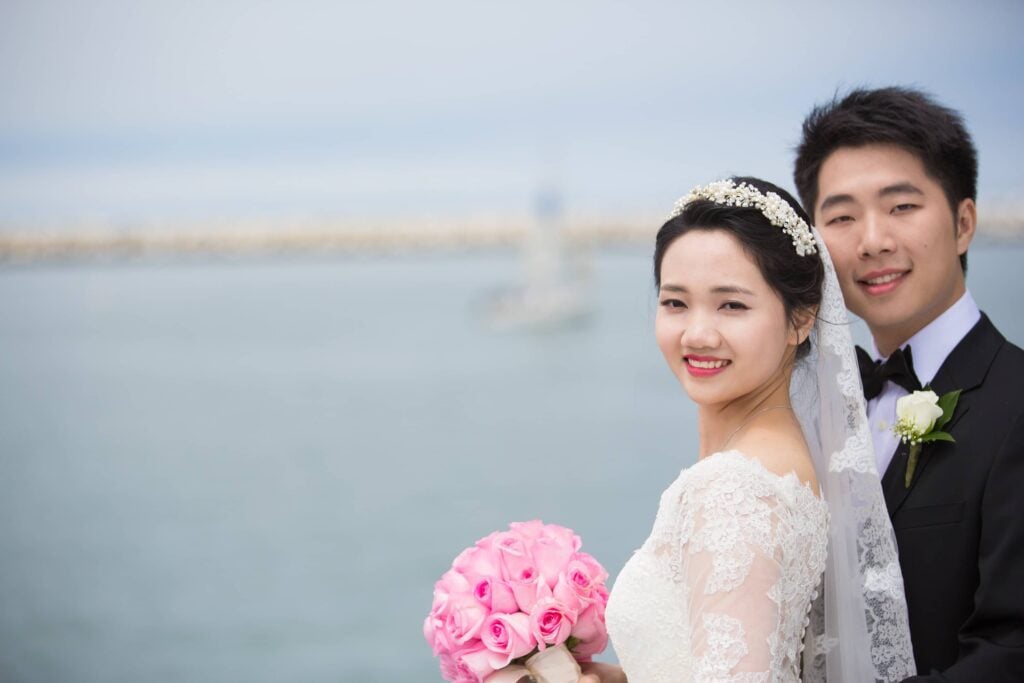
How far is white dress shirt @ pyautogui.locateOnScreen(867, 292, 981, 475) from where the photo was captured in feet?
5.05

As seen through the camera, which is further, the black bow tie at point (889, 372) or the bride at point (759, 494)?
the black bow tie at point (889, 372)

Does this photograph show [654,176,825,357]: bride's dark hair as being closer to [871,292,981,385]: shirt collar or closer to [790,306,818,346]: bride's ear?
[790,306,818,346]: bride's ear

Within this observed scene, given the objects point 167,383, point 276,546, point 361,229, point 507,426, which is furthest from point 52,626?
point 507,426

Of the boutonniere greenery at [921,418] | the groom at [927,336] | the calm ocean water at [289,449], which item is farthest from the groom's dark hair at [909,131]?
the calm ocean water at [289,449]

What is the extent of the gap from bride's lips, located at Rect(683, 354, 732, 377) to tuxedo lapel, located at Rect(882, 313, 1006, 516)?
34 centimetres

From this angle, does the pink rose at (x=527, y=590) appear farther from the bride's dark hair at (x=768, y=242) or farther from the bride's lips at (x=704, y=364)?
the bride's dark hair at (x=768, y=242)

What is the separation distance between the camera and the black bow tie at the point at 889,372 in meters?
1.54

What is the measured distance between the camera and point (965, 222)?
1.61m

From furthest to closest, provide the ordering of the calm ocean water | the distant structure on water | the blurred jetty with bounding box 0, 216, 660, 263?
the distant structure on water < the blurred jetty with bounding box 0, 216, 660, 263 < the calm ocean water

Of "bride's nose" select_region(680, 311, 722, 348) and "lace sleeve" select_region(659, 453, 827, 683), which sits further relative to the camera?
"bride's nose" select_region(680, 311, 722, 348)

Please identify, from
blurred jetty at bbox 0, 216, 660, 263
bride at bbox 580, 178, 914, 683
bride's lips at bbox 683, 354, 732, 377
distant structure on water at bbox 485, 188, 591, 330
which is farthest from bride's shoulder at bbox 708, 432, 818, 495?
distant structure on water at bbox 485, 188, 591, 330

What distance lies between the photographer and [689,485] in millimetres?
1292

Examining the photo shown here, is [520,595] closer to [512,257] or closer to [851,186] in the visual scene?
[851,186]

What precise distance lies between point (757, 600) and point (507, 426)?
Answer: 628 inches
